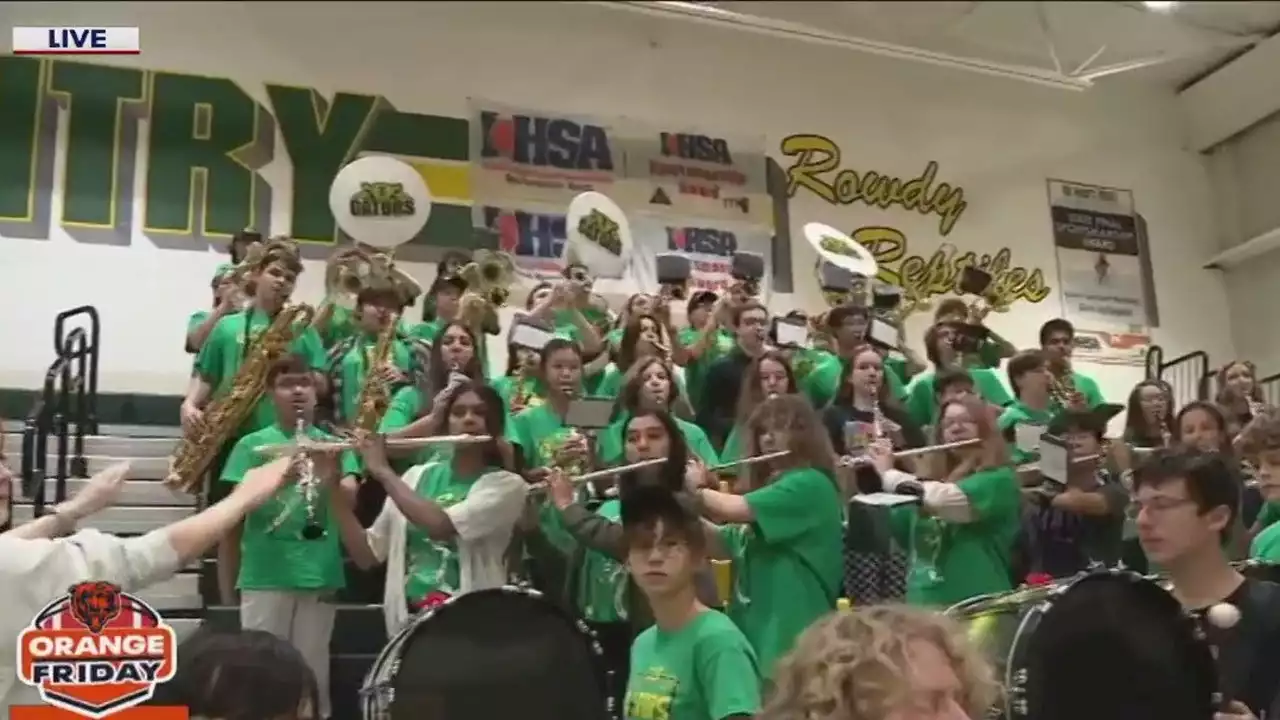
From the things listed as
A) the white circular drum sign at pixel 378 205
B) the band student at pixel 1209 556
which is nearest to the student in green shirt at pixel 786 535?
the band student at pixel 1209 556

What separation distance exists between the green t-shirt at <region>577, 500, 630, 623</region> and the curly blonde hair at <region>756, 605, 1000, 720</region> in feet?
5.66

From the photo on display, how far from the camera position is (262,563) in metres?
3.08

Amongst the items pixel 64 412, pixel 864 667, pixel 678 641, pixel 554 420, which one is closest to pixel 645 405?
pixel 554 420

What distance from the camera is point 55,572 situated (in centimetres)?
179

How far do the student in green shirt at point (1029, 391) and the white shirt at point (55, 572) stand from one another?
8.00ft

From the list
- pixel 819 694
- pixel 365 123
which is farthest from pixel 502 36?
pixel 819 694

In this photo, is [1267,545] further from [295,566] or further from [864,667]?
[295,566]

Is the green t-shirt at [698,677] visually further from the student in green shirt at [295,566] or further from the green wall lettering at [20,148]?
the green wall lettering at [20,148]

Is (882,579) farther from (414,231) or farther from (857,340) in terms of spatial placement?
(414,231)

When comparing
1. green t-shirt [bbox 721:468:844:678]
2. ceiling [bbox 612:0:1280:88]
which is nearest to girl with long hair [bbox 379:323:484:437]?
green t-shirt [bbox 721:468:844:678]

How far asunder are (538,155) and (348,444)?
12.3 ft

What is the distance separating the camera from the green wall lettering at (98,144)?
18.6 ft

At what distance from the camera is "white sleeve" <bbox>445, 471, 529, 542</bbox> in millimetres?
2936

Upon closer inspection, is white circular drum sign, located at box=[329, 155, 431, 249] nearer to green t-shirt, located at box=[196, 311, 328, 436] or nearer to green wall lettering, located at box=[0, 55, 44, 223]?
green wall lettering, located at box=[0, 55, 44, 223]
